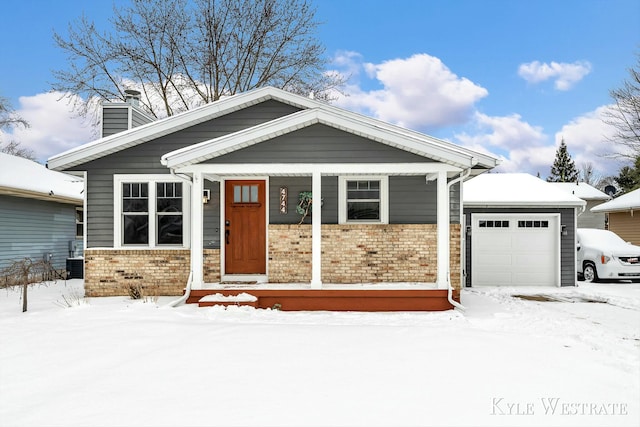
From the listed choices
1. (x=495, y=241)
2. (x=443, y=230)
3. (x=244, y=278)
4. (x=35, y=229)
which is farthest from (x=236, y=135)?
(x=35, y=229)

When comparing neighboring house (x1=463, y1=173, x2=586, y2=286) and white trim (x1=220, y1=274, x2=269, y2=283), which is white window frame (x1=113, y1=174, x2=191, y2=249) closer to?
white trim (x1=220, y1=274, x2=269, y2=283)

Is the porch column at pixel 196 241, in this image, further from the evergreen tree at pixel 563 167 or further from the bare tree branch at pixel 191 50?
the evergreen tree at pixel 563 167

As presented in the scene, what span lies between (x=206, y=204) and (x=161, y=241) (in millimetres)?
1360

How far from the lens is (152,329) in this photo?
6047 mm

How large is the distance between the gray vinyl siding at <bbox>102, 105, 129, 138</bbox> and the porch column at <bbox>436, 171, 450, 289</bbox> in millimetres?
7604

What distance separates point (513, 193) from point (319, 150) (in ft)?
24.1

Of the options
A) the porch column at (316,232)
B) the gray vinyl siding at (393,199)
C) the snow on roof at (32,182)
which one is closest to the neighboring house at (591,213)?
the gray vinyl siding at (393,199)

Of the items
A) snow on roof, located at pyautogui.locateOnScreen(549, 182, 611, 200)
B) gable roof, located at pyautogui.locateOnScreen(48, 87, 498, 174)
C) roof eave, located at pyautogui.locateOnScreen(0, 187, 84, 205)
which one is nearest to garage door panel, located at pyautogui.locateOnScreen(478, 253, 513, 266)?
gable roof, located at pyautogui.locateOnScreen(48, 87, 498, 174)

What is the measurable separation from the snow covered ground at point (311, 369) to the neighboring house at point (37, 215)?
20.5 ft

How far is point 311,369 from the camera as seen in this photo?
4.54 meters

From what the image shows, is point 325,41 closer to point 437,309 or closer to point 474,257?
point 474,257

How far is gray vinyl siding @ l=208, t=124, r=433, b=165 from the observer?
26.0 feet

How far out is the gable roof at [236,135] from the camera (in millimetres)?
7758

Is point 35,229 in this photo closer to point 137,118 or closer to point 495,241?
point 137,118
